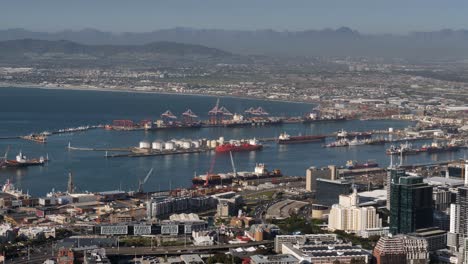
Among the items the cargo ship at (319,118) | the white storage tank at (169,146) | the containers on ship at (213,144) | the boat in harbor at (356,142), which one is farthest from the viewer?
the cargo ship at (319,118)

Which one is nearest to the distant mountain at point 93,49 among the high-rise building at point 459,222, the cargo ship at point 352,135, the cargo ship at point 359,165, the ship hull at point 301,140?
the cargo ship at point 352,135

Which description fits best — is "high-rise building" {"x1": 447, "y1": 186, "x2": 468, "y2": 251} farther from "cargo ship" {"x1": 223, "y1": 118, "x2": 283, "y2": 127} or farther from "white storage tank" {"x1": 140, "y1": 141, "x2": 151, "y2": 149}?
"cargo ship" {"x1": 223, "y1": 118, "x2": 283, "y2": 127}

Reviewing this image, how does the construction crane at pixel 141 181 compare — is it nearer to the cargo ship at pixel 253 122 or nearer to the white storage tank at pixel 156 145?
the white storage tank at pixel 156 145

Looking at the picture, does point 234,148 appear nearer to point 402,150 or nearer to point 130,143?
point 130,143

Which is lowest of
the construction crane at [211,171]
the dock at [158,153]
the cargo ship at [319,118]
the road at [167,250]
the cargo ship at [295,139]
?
the road at [167,250]

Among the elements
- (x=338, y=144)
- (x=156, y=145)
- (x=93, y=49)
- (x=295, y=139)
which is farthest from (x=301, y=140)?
(x=93, y=49)

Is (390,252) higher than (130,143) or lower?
lower
